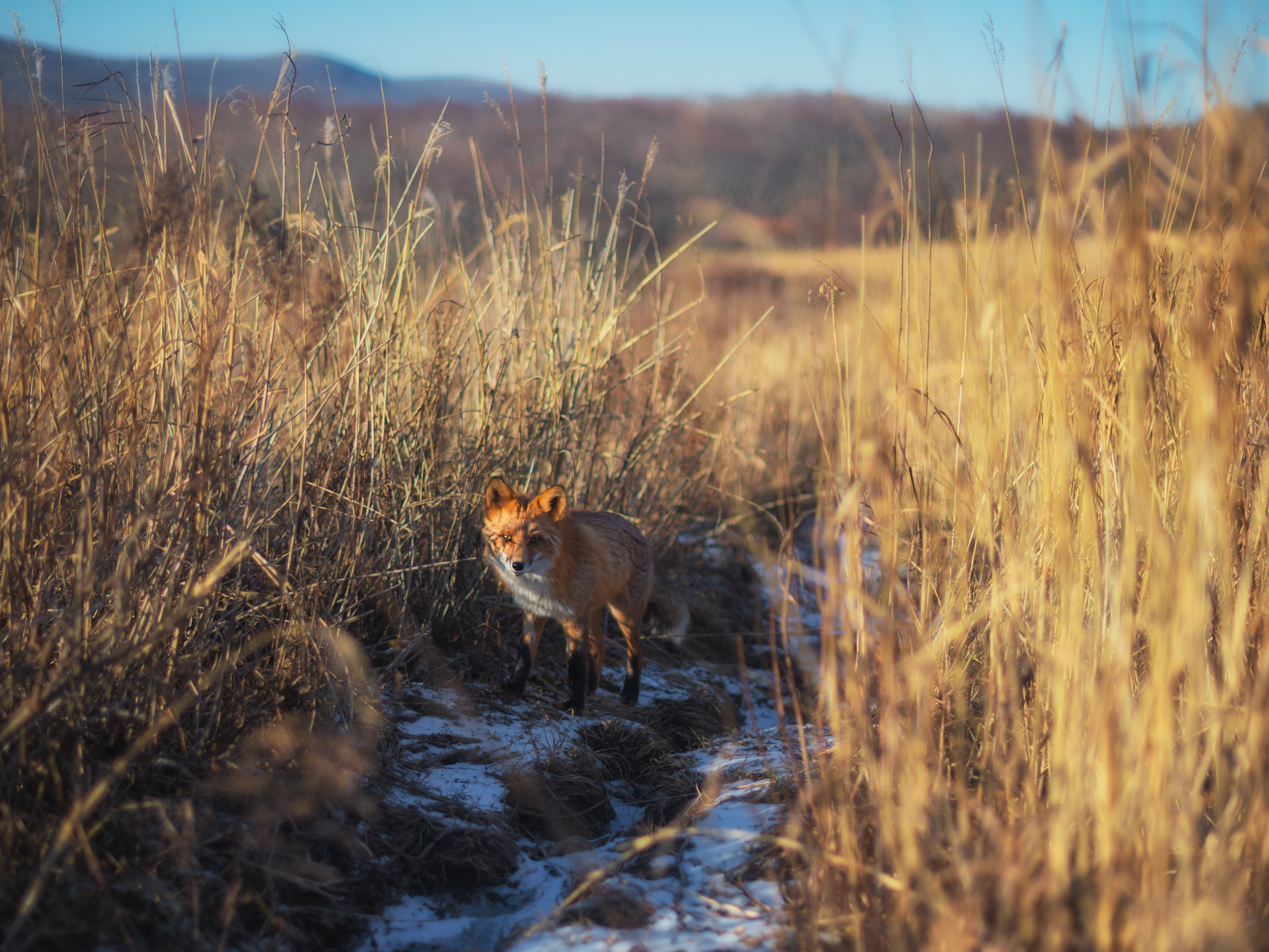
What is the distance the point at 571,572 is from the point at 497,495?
51cm

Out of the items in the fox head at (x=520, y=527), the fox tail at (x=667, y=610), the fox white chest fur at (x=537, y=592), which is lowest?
the fox tail at (x=667, y=610)

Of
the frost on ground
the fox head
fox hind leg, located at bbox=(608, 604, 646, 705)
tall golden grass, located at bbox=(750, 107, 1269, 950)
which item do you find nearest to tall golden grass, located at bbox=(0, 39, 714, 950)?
the frost on ground

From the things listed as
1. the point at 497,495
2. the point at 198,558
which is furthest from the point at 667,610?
the point at 198,558

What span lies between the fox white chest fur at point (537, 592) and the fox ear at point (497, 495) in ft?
0.83

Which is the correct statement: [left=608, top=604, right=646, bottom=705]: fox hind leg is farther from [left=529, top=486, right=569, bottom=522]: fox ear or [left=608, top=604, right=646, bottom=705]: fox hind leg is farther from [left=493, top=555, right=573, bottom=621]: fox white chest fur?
[left=529, top=486, right=569, bottom=522]: fox ear

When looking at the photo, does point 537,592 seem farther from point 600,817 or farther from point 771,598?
point 771,598

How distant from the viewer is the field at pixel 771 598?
1604 millimetres

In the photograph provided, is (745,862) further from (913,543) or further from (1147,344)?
(1147,344)

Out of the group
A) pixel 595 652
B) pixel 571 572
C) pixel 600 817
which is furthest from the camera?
pixel 595 652

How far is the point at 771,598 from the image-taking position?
103 inches

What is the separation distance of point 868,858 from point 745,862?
370mm

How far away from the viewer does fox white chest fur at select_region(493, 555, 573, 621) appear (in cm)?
354

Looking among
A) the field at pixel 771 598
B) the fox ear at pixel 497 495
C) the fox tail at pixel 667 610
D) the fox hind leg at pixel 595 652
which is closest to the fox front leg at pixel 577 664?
the fox hind leg at pixel 595 652

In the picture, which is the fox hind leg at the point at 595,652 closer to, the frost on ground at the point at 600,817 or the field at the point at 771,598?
the frost on ground at the point at 600,817
